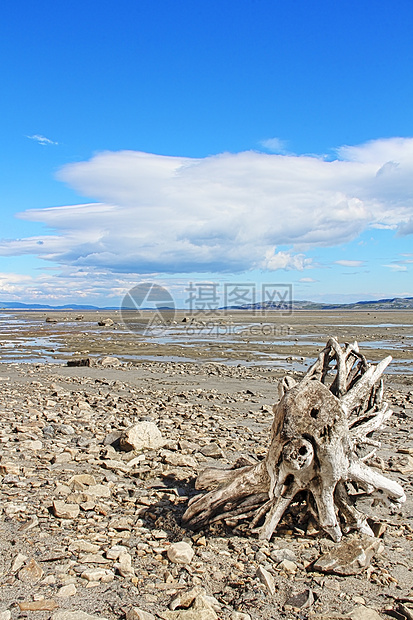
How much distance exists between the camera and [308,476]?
16.9ft

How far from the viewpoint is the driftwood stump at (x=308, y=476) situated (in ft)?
16.6

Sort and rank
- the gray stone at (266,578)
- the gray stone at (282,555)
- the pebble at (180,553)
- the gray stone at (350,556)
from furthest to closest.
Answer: the gray stone at (282,555) < the pebble at (180,553) < the gray stone at (350,556) < the gray stone at (266,578)

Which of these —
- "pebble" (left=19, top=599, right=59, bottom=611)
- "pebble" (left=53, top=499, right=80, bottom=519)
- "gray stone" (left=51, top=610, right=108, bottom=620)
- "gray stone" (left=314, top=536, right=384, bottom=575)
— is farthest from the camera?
"pebble" (left=53, top=499, right=80, bottom=519)

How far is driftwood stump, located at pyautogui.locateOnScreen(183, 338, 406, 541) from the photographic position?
5.07m

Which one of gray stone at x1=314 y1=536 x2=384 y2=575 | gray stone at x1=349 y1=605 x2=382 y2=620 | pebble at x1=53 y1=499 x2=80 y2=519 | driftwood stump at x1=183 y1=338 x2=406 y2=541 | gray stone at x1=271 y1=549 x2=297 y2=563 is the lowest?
gray stone at x1=349 y1=605 x2=382 y2=620

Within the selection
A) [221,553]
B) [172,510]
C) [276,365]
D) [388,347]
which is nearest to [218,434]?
[172,510]

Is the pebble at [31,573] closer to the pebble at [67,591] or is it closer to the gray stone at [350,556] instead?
the pebble at [67,591]

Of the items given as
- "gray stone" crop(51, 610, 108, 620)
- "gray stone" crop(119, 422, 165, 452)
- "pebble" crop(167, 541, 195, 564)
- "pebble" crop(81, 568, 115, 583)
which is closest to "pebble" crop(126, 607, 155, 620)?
"gray stone" crop(51, 610, 108, 620)

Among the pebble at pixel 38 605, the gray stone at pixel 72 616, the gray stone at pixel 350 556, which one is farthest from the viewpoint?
the gray stone at pixel 350 556

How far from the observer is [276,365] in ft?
76.3

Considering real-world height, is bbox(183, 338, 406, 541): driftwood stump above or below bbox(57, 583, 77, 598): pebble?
above

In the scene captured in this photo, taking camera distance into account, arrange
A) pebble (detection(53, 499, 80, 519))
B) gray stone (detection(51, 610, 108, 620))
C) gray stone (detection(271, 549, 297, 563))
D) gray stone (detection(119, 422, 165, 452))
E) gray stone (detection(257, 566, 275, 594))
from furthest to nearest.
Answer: gray stone (detection(119, 422, 165, 452)), pebble (detection(53, 499, 80, 519)), gray stone (detection(271, 549, 297, 563)), gray stone (detection(257, 566, 275, 594)), gray stone (detection(51, 610, 108, 620))

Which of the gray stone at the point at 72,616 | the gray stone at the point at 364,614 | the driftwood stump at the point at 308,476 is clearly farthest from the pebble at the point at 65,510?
the gray stone at the point at 364,614

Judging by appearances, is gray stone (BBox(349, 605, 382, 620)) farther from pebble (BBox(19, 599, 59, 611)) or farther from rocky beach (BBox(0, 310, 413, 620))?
pebble (BBox(19, 599, 59, 611))
